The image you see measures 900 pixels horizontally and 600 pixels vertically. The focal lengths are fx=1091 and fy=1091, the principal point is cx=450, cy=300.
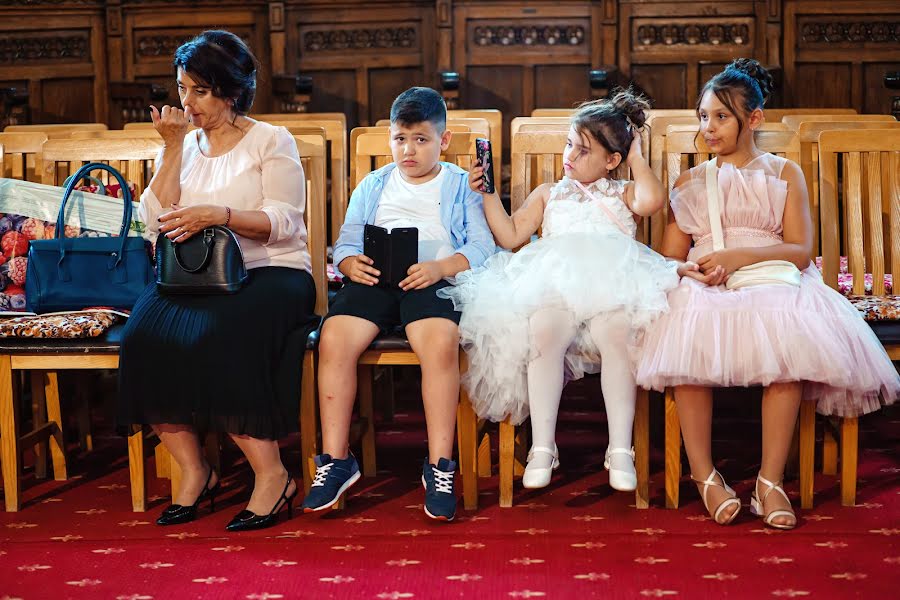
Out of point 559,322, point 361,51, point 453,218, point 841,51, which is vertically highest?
point 361,51

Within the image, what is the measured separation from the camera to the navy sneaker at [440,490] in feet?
8.54

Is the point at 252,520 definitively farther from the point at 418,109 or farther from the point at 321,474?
the point at 418,109

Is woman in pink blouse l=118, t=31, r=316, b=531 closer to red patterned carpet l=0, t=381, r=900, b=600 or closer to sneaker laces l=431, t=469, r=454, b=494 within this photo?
red patterned carpet l=0, t=381, r=900, b=600

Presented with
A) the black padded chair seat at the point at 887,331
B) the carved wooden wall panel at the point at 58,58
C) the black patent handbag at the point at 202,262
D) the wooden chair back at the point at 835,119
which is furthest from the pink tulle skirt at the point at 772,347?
the carved wooden wall panel at the point at 58,58

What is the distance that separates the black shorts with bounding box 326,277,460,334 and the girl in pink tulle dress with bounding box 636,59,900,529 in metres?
0.53

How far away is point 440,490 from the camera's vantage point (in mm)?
2635

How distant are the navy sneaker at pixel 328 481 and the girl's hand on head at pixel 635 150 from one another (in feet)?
3.60

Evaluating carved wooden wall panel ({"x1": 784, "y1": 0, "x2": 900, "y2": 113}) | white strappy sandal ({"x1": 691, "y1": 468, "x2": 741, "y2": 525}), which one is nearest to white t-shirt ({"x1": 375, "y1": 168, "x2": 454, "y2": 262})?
white strappy sandal ({"x1": 691, "y1": 468, "x2": 741, "y2": 525})

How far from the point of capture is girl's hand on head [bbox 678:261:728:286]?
275 cm

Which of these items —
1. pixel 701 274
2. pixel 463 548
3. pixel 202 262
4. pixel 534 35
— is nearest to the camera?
pixel 463 548

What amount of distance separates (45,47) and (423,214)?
A: 481 centimetres

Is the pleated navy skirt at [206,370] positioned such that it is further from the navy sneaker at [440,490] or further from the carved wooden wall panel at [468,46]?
the carved wooden wall panel at [468,46]

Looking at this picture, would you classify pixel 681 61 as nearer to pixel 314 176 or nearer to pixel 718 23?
pixel 718 23

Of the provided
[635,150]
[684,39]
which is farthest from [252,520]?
[684,39]
